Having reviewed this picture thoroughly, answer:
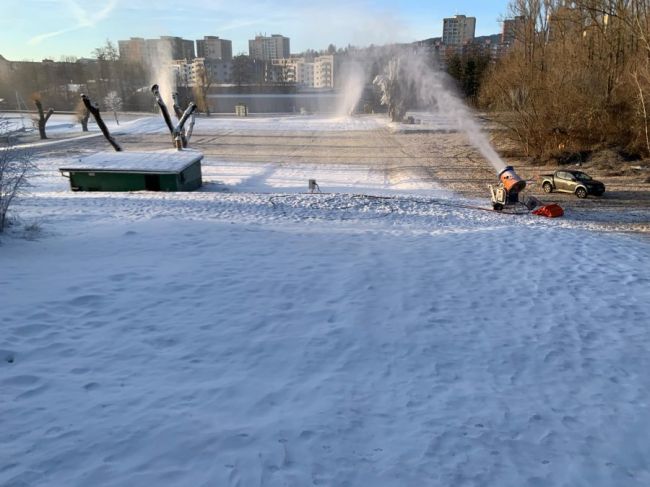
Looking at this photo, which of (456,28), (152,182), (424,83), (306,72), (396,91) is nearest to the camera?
(152,182)

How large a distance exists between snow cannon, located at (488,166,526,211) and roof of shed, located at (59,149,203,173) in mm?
15442

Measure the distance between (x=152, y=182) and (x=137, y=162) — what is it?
1.83m

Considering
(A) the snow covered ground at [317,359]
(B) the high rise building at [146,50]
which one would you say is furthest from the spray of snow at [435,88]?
(B) the high rise building at [146,50]

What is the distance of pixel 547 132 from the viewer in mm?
34812

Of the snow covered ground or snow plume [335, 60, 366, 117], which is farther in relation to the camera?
snow plume [335, 60, 366, 117]

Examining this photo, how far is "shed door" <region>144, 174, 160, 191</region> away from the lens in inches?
949

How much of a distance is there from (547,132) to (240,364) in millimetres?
34927

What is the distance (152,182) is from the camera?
24.2 meters

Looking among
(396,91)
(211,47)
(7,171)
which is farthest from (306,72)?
(7,171)

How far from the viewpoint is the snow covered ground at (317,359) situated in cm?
479

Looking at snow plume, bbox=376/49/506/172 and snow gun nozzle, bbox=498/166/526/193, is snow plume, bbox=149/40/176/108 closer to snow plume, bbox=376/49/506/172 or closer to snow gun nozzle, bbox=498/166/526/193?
→ snow plume, bbox=376/49/506/172

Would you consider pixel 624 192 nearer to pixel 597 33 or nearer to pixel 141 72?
pixel 597 33

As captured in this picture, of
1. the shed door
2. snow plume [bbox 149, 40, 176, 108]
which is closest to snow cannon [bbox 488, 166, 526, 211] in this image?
the shed door

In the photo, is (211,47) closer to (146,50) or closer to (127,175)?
(146,50)
